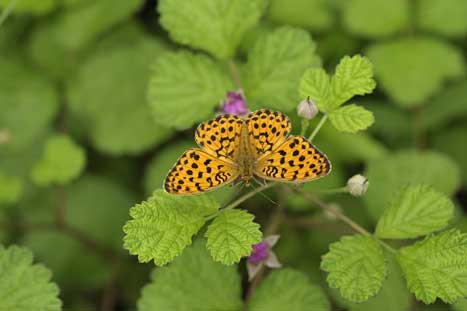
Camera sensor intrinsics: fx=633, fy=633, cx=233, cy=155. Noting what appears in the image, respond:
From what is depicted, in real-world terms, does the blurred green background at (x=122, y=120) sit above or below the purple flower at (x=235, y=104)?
below

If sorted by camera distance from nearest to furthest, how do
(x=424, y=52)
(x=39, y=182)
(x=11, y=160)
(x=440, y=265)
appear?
(x=440, y=265) < (x=39, y=182) < (x=424, y=52) < (x=11, y=160)

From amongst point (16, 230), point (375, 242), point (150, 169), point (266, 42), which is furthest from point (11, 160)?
point (375, 242)

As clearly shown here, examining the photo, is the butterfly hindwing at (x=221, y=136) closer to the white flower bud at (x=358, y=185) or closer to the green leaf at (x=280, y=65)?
the white flower bud at (x=358, y=185)

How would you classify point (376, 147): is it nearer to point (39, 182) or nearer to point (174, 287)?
point (174, 287)

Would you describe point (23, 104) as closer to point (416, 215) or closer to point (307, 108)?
point (307, 108)

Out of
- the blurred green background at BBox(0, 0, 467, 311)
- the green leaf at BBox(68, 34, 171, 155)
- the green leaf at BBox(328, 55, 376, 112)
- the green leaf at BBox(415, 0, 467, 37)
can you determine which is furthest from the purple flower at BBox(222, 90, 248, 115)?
the green leaf at BBox(415, 0, 467, 37)

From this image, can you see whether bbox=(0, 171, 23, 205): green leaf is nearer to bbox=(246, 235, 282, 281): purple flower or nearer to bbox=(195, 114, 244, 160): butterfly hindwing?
bbox=(246, 235, 282, 281): purple flower

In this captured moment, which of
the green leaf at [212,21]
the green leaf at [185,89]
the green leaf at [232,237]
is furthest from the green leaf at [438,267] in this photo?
the green leaf at [212,21]
